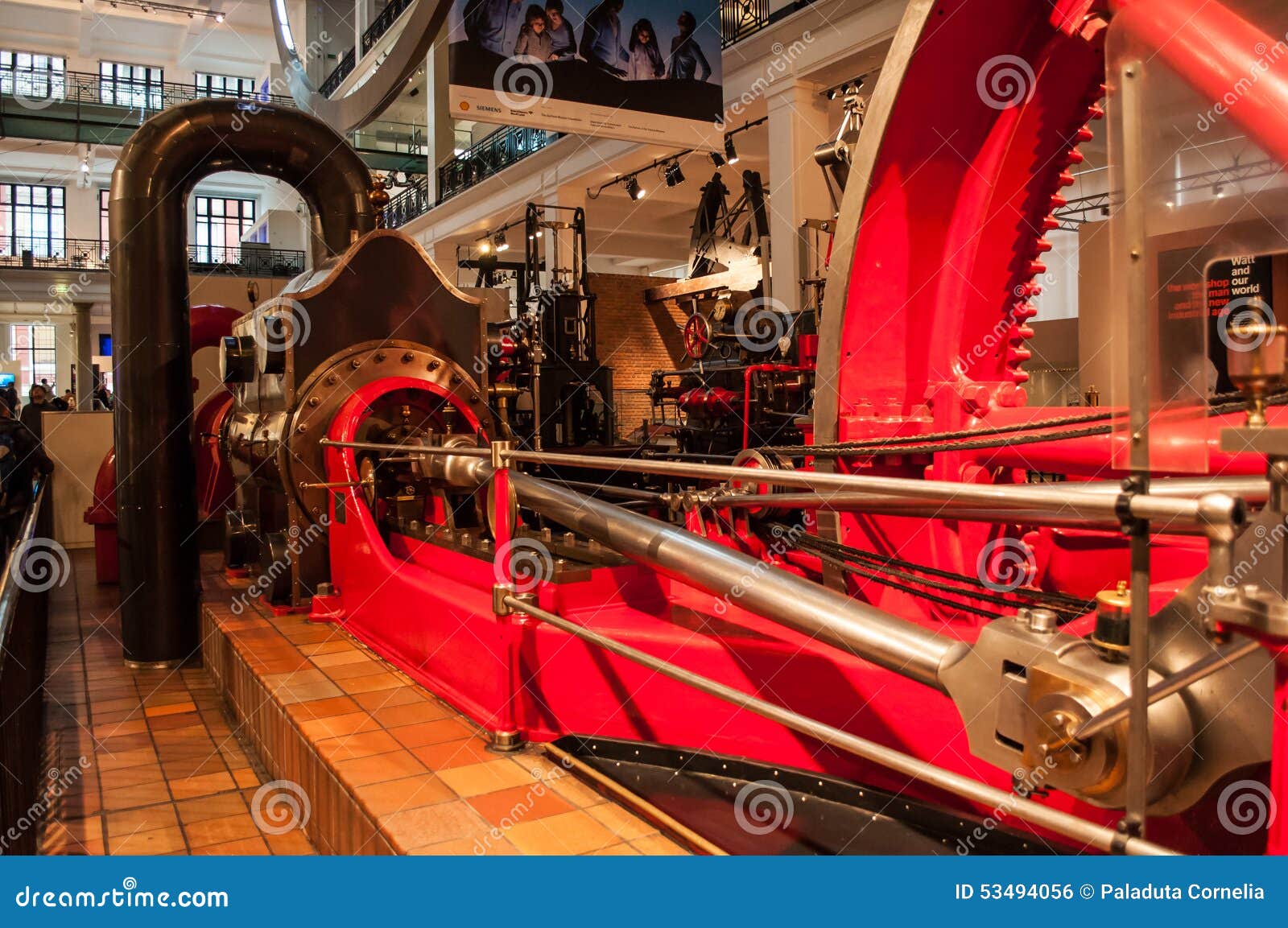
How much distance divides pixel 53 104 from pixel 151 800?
2169cm

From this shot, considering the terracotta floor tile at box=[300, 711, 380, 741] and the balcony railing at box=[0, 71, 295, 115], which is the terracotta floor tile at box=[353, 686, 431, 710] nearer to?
the terracotta floor tile at box=[300, 711, 380, 741]

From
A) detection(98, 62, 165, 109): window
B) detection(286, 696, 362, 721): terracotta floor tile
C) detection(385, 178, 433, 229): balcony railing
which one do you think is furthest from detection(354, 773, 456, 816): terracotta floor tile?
detection(98, 62, 165, 109): window

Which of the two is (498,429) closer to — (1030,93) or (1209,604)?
(1030,93)

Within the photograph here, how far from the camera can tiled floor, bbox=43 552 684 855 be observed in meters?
1.81

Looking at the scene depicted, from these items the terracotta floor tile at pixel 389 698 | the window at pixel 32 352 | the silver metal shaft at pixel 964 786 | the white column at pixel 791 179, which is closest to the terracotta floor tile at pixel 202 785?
the terracotta floor tile at pixel 389 698

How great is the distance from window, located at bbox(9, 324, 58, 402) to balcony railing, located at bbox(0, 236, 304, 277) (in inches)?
73.7

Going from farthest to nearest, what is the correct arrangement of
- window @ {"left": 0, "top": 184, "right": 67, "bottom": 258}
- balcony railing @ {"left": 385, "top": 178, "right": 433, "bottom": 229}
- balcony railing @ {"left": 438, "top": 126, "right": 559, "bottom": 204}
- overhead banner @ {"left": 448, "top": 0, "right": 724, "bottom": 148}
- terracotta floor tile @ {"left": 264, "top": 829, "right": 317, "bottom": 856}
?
window @ {"left": 0, "top": 184, "right": 67, "bottom": 258}, balcony railing @ {"left": 385, "top": 178, "right": 433, "bottom": 229}, balcony railing @ {"left": 438, "top": 126, "right": 559, "bottom": 204}, overhead banner @ {"left": 448, "top": 0, "right": 724, "bottom": 148}, terracotta floor tile @ {"left": 264, "top": 829, "right": 317, "bottom": 856}

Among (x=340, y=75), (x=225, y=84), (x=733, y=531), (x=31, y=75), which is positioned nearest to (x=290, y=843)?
(x=733, y=531)

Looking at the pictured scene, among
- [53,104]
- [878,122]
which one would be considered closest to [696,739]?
[878,122]

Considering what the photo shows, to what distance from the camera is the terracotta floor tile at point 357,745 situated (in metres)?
2.21

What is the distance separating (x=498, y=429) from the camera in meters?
4.41

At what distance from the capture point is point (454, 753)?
7.25ft

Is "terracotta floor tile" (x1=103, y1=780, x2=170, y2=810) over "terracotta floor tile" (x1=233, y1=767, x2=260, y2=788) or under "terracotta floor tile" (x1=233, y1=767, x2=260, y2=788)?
over

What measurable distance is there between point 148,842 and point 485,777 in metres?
1.09
